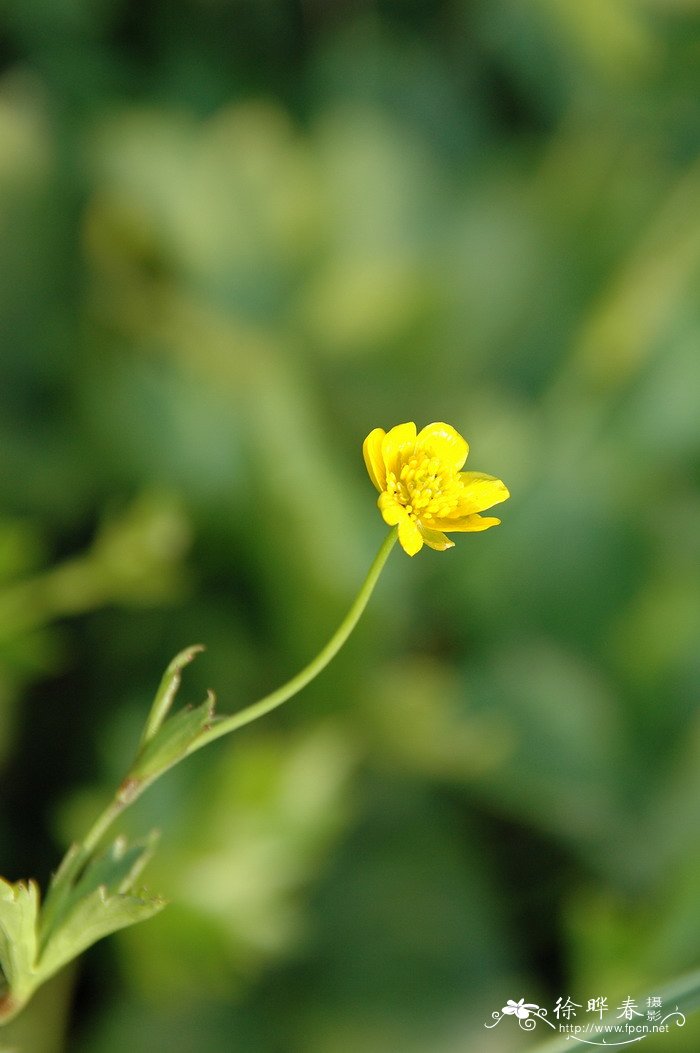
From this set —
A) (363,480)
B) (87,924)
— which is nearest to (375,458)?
(87,924)

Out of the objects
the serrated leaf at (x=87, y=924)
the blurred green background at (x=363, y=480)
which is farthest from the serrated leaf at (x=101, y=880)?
the blurred green background at (x=363, y=480)

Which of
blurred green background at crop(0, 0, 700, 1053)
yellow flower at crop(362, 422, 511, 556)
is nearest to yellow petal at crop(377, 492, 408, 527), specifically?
yellow flower at crop(362, 422, 511, 556)

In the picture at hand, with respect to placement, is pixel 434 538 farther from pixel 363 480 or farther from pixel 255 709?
pixel 363 480

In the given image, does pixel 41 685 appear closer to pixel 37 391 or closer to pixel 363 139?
pixel 37 391

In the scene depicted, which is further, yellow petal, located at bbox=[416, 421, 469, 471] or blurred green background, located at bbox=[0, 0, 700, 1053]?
blurred green background, located at bbox=[0, 0, 700, 1053]

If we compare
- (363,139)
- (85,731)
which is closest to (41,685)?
(85,731)

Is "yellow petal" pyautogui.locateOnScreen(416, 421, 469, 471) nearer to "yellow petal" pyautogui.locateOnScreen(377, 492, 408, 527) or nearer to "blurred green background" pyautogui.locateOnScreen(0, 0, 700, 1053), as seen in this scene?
"yellow petal" pyautogui.locateOnScreen(377, 492, 408, 527)
